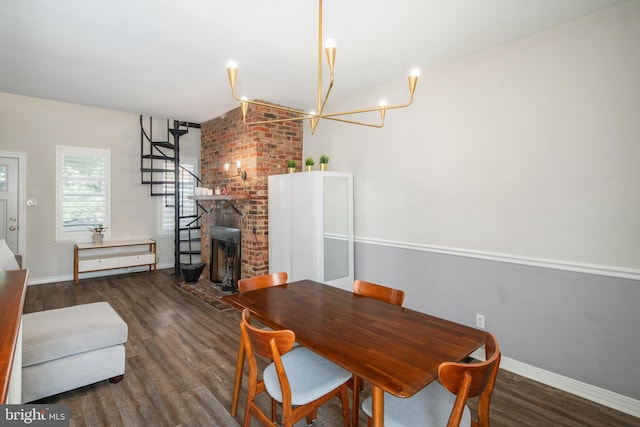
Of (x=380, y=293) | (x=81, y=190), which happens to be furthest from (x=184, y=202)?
(x=380, y=293)

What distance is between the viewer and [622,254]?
224 centimetres

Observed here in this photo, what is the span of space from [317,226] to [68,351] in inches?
96.1

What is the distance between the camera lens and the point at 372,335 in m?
1.66

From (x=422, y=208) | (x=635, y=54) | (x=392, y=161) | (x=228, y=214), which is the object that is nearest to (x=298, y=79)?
(x=392, y=161)

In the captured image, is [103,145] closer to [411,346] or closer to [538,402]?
[411,346]

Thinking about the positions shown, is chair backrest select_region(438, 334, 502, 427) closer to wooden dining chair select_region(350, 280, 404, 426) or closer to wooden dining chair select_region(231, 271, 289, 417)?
wooden dining chair select_region(350, 280, 404, 426)

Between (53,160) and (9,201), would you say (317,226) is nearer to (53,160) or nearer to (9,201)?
(53,160)

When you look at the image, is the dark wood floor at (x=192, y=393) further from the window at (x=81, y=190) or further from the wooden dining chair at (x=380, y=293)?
the window at (x=81, y=190)

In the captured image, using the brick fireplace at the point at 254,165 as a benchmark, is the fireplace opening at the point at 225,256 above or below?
below

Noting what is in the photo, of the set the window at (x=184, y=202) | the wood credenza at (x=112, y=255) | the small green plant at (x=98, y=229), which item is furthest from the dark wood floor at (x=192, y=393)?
the window at (x=184, y=202)

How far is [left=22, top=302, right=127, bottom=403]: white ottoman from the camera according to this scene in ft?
7.08

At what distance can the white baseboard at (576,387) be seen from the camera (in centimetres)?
221

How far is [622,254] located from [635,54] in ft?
4.44

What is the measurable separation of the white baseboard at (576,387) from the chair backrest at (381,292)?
1.38m
